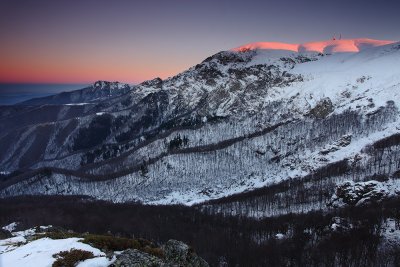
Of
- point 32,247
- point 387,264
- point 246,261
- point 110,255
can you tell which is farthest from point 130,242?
point 387,264

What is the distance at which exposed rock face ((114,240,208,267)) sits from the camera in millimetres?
31672

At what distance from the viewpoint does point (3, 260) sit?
35.3 m

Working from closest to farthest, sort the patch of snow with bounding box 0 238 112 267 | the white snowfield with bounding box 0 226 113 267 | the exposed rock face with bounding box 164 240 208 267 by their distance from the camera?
the white snowfield with bounding box 0 226 113 267 < the patch of snow with bounding box 0 238 112 267 < the exposed rock face with bounding box 164 240 208 267

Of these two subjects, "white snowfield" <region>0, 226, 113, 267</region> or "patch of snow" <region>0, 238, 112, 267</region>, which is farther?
"patch of snow" <region>0, 238, 112, 267</region>

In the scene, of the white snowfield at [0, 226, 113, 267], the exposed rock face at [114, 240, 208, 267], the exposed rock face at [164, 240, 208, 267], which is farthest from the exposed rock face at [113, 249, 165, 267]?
the exposed rock face at [164, 240, 208, 267]

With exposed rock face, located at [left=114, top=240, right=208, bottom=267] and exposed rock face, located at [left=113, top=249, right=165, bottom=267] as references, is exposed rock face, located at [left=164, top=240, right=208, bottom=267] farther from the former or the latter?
exposed rock face, located at [left=113, top=249, right=165, bottom=267]

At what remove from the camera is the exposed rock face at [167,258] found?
3167 cm

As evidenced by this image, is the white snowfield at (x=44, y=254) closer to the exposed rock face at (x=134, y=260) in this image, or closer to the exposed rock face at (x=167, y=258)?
the exposed rock face at (x=134, y=260)

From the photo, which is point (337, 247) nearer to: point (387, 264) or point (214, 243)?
point (387, 264)

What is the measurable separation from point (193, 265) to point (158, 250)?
4.38 metres

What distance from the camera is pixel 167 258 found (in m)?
37.6

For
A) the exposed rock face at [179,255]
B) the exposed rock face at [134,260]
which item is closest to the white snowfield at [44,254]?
the exposed rock face at [134,260]

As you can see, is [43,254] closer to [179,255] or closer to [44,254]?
[44,254]

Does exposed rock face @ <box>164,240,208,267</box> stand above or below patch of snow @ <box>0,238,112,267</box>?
below
